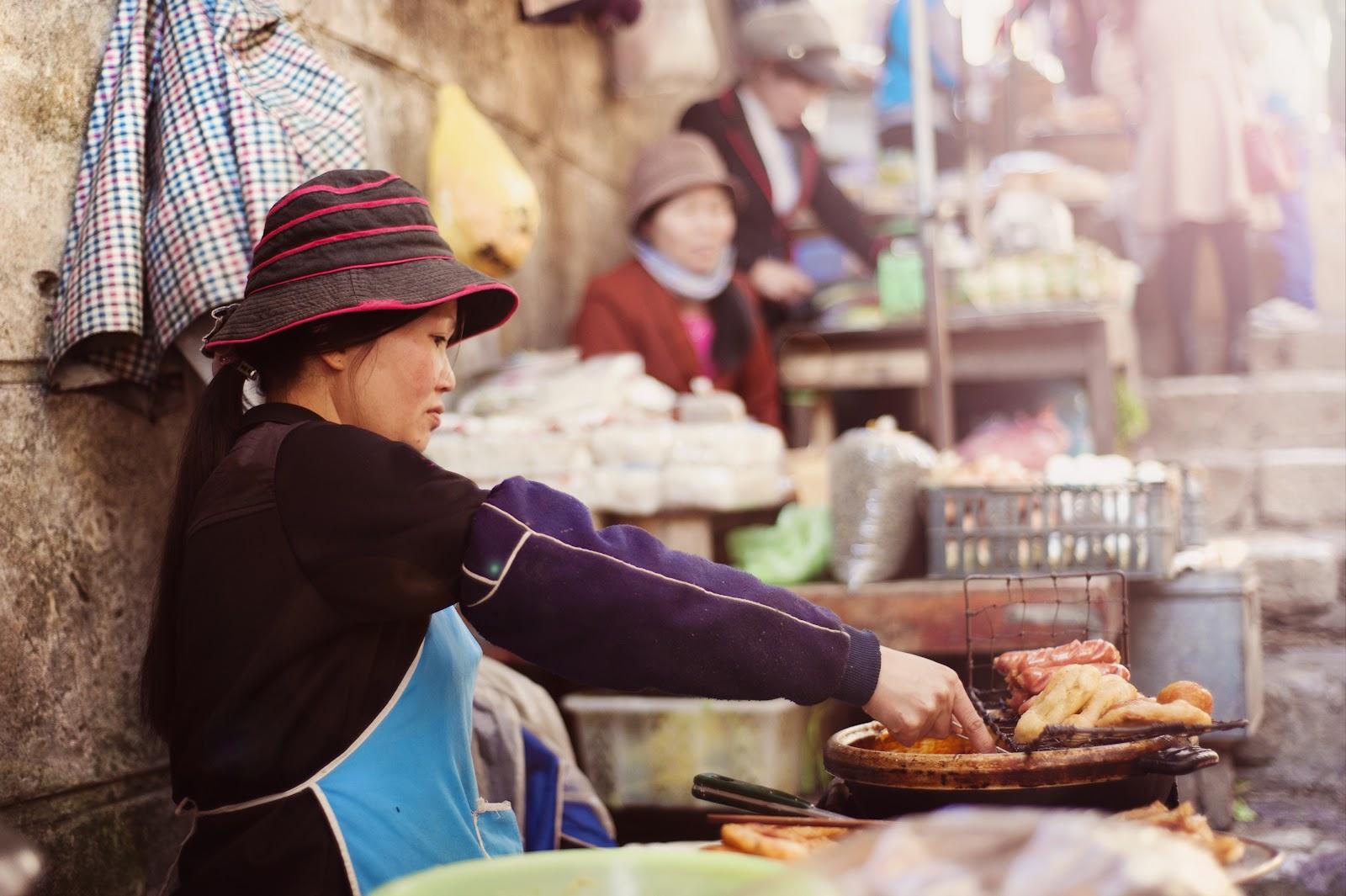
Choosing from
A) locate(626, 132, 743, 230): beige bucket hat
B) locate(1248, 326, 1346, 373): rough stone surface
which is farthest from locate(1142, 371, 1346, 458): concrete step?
locate(626, 132, 743, 230): beige bucket hat

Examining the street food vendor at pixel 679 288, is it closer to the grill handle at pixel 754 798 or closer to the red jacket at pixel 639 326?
the red jacket at pixel 639 326

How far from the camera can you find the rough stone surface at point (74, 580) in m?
2.97

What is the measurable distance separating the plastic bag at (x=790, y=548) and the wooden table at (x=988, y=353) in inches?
69.7

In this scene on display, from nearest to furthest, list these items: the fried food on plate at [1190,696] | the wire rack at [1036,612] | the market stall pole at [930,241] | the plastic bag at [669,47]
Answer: the fried food on plate at [1190,696] < the wire rack at [1036,612] < the market stall pole at [930,241] < the plastic bag at [669,47]

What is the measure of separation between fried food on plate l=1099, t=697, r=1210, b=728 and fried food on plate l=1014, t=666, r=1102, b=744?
0.06 meters

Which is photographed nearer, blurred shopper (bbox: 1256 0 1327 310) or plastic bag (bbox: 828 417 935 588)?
plastic bag (bbox: 828 417 935 588)

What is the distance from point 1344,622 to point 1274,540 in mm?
501

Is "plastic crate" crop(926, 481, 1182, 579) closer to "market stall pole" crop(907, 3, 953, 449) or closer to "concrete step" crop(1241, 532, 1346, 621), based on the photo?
"market stall pole" crop(907, 3, 953, 449)

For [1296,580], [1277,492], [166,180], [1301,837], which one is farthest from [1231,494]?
[166,180]

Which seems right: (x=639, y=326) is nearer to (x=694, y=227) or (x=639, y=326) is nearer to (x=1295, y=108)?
(x=694, y=227)

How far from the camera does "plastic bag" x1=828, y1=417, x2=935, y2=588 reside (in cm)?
444

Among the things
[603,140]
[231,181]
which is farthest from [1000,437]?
[231,181]

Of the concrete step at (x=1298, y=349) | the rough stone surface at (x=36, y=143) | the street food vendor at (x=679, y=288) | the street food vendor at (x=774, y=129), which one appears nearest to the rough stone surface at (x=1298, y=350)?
the concrete step at (x=1298, y=349)

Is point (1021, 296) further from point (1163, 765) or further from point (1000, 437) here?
point (1163, 765)
